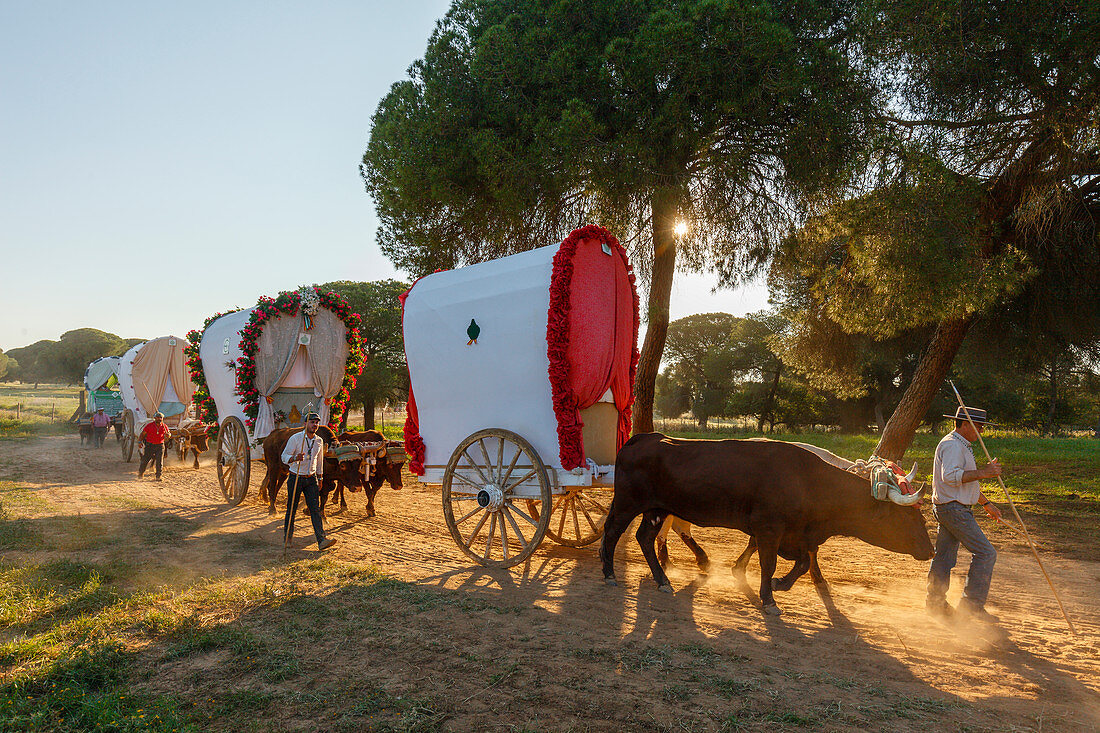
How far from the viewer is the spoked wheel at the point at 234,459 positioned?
12.0 metres

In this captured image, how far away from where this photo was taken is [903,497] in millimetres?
6043

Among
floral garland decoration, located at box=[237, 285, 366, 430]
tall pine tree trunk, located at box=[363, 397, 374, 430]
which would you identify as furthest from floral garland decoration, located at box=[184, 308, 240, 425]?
tall pine tree trunk, located at box=[363, 397, 374, 430]

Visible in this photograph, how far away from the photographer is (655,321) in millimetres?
12844

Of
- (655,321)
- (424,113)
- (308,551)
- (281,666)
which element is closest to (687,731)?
(281,666)

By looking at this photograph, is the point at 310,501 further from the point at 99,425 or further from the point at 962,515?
the point at 99,425

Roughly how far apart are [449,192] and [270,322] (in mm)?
4434

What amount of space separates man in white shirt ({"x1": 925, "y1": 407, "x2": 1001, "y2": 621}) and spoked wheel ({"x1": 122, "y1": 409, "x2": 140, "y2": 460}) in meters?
21.8

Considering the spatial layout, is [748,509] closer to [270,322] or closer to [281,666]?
[281,666]

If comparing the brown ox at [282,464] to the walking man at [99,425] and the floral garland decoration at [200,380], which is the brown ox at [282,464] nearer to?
the floral garland decoration at [200,380]

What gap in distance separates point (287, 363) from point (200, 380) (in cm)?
378

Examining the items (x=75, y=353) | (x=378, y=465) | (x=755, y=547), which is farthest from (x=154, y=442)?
(x=75, y=353)

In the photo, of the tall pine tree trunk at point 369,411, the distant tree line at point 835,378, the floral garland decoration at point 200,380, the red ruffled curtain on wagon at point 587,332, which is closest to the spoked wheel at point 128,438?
the floral garland decoration at point 200,380

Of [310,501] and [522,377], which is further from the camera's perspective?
[310,501]

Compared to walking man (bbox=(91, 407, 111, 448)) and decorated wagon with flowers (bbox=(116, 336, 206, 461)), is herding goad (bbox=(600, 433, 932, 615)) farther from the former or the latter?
walking man (bbox=(91, 407, 111, 448))
